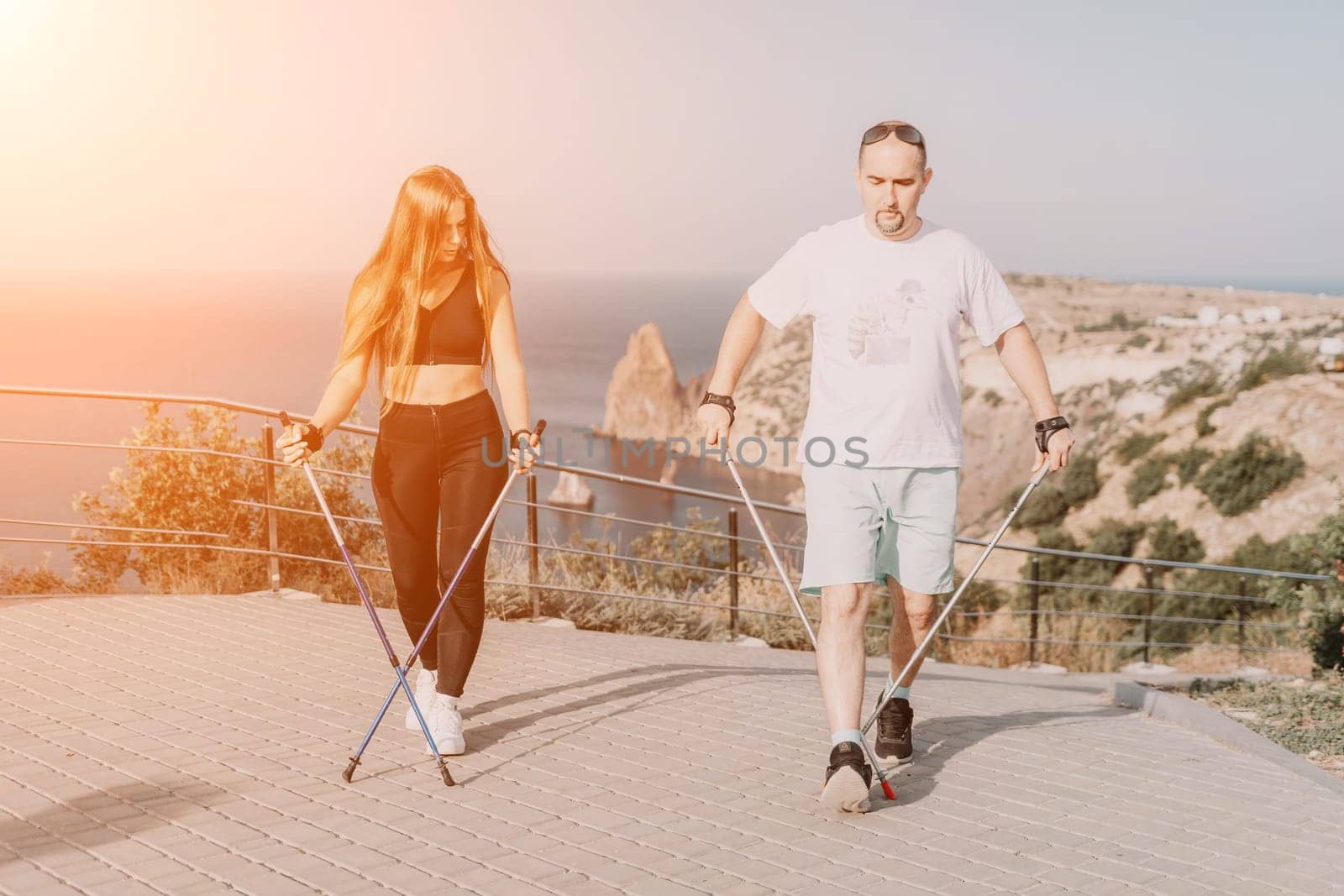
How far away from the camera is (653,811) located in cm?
411

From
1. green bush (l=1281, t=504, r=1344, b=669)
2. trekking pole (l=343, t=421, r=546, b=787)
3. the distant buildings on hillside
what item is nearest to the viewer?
trekking pole (l=343, t=421, r=546, b=787)

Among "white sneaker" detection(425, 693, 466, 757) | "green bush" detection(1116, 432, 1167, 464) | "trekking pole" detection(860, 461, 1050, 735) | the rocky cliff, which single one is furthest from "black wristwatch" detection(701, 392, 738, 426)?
"green bush" detection(1116, 432, 1167, 464)

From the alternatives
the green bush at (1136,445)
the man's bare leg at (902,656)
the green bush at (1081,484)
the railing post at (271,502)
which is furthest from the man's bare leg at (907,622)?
the green bush at (1136,445)

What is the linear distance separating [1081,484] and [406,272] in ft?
175

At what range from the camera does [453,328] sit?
4457 millimetres

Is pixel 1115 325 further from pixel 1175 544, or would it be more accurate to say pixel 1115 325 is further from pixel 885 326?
pixel 885 326

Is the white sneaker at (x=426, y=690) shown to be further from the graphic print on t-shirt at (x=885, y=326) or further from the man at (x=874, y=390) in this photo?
the graphic print on t-shirt at (x=885, y=326)

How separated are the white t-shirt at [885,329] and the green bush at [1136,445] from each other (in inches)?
2088

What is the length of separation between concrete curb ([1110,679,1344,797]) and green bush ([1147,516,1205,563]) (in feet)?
132

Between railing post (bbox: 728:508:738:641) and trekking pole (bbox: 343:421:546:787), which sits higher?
trekking pole (bbox: 343:421:546:787)

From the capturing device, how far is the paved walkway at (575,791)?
360 cm

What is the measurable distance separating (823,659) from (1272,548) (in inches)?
1644

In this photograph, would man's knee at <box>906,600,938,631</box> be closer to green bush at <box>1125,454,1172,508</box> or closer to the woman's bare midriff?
the woman's bare midriff

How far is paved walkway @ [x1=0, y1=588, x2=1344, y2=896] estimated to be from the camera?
3598mm
